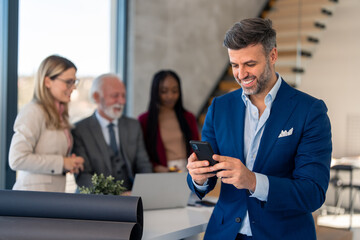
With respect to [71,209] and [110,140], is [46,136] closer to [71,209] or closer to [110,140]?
[110,140]

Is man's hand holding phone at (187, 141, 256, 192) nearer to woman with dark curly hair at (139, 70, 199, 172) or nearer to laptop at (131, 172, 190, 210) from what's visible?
laptop at (131, 172, 190, 210)

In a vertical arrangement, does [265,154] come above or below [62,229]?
above

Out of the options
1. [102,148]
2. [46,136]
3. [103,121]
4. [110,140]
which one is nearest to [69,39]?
[103,121]

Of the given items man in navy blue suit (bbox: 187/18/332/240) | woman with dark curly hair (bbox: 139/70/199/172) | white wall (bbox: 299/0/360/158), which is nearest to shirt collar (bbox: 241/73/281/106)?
man in navy blue suit (bbox: 187/18/332/240)

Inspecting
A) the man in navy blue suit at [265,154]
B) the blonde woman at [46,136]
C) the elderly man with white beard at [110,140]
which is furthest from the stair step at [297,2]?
the man in navy blue suit at [265,154]

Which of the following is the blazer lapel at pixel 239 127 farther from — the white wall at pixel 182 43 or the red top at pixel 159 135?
the white wall at pixel 182 43

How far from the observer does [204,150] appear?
1.60m

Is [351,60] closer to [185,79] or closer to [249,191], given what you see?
[185,79]

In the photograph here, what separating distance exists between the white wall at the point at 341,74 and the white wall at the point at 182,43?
1590mm

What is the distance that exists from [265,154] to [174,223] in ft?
2.51

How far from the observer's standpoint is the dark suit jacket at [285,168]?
1.62 meters

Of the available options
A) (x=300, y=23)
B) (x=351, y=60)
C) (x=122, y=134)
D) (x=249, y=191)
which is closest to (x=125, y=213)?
(x=249, y=191)

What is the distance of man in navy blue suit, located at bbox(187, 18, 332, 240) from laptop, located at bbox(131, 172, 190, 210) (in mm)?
574

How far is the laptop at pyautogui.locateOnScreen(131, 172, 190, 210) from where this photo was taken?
7.75 ft
